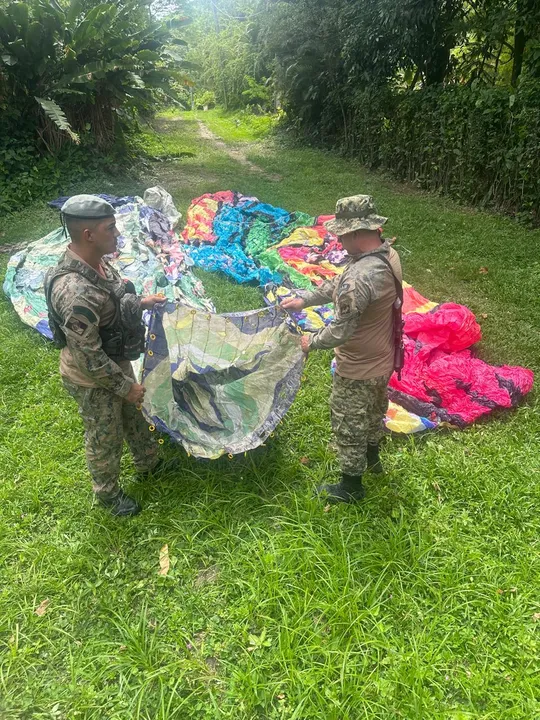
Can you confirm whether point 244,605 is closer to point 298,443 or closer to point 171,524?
point 171,524

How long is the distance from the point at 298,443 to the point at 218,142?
50.1 ft

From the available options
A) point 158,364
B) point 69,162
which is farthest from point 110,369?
point 69,162

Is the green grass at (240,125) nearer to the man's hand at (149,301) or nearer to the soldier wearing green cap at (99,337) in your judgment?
the man's hand at (149,301)

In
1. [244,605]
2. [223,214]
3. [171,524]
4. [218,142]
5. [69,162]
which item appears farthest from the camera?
[218,142]

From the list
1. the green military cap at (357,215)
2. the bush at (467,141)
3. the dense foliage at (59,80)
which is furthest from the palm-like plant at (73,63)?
the green military cap at (357,215)

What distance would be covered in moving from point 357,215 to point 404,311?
258 centimetres

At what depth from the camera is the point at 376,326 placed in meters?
2.57

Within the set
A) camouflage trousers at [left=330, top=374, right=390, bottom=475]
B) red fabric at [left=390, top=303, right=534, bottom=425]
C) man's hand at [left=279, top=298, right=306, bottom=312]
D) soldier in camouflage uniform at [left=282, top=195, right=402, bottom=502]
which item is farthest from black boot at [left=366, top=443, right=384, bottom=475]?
man's hand at [left=279, top=298, right=306, bottom=312]

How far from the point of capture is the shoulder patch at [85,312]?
88.9 inches

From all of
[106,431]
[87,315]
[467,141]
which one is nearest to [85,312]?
[87,315]

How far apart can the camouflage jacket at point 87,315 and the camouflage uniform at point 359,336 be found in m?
1.04

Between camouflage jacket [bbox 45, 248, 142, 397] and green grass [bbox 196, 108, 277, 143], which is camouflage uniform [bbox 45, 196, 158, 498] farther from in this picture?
green grass [bbox 196, 108, 277, 143]

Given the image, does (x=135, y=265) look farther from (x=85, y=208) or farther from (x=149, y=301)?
(x=85, y=208)

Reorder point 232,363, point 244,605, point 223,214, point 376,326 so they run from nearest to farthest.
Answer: point 244,605
point 376,326
point 232,363
point 223,214
